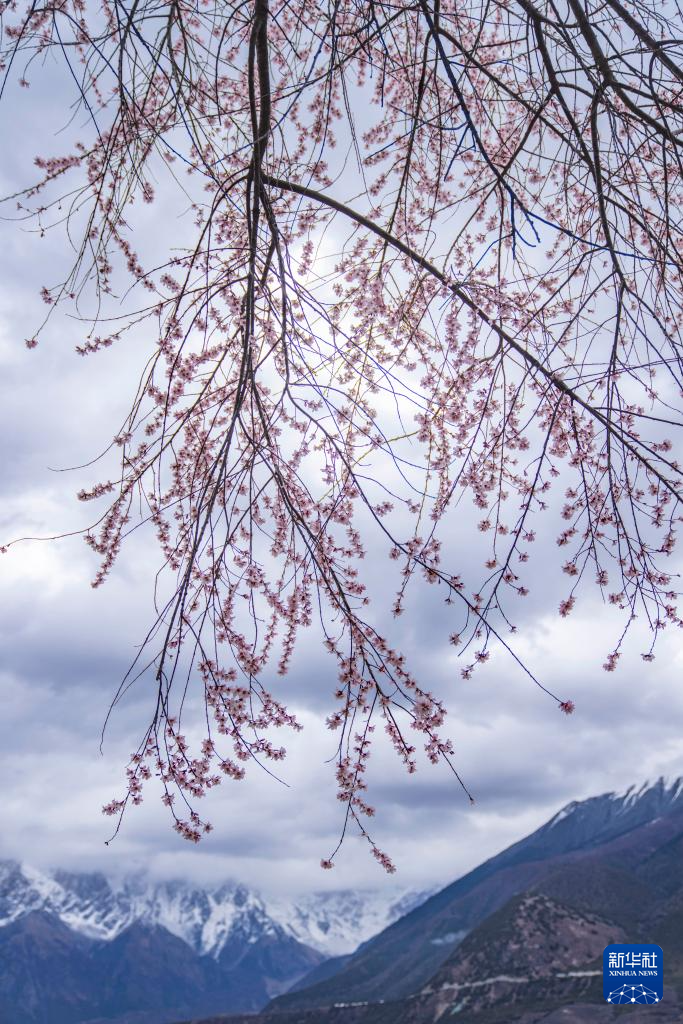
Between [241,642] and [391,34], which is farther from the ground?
[391,34]

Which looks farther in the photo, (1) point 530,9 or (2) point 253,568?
(2) point 253,568

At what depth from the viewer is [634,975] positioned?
4176 inches

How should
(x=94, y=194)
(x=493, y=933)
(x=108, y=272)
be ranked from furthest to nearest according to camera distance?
(x=493, y=933)
(x=108, y=272)
(x=94, y=194)

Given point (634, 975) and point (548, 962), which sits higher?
point (634, 975)

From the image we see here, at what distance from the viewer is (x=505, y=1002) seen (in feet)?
393

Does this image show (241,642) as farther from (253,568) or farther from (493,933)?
(493,933)

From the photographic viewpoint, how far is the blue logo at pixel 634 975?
96625mm

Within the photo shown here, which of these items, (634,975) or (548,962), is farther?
(548,962)

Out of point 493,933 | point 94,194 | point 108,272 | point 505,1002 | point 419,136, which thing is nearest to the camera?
point 94,194

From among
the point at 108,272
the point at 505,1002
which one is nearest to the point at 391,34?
the point at 108,272

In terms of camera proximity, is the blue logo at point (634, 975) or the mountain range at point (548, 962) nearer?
the blue logo at point (634, 975)

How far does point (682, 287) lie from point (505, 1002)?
5405 inches

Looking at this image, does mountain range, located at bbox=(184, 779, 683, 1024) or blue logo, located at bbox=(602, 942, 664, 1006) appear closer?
blue logo, located at bbox=(602, 942, 664, 1006)

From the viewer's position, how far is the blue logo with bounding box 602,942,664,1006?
96.6 m
